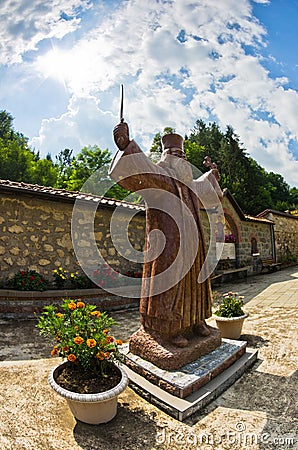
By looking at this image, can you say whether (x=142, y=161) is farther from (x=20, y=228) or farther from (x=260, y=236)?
(x=260, y=236)

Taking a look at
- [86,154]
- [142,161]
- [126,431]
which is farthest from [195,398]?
[86,154]

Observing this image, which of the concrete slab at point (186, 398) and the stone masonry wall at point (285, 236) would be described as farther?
the stone masonry wall at point (285, 236)

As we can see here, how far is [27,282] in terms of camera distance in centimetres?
578

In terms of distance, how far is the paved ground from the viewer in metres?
2.01

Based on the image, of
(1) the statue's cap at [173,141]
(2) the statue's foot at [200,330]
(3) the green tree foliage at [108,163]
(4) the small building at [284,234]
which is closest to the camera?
(2) the statue's foot at [200,330]

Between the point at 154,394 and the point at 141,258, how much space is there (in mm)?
5558

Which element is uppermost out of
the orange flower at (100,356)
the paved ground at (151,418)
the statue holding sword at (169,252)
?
the statue holding sword at (169,252)

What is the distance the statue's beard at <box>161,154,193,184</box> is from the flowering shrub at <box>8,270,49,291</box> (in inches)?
158

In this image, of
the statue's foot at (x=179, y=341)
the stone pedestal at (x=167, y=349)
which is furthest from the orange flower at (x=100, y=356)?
the statue's foot at (x=179, y=341)

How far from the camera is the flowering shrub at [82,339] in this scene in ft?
7.59

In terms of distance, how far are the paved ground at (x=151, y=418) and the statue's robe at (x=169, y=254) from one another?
2.43 feet

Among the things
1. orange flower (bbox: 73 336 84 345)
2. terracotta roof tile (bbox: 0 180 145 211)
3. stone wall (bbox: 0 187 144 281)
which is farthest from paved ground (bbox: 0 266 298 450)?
terracotta roof tile (bbox: 0 180 145 211)

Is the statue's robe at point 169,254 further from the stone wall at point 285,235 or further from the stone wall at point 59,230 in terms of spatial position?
the stone wall at point 285,235

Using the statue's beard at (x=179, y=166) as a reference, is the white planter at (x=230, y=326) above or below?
below
